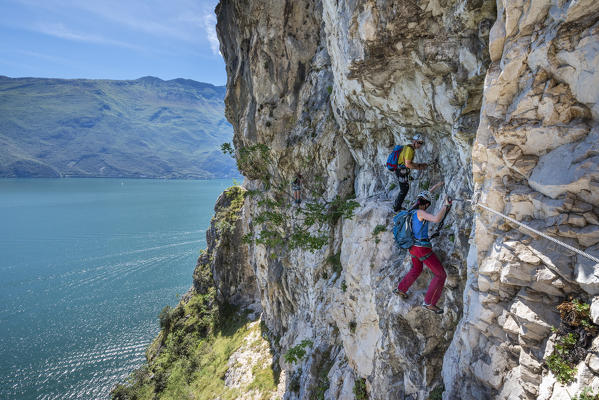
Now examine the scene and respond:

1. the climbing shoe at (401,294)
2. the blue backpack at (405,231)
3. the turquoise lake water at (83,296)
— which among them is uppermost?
the blue backpack at (405,231)

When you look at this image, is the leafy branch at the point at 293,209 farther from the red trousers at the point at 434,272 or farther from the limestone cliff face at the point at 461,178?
the red trousers at the point at 434,272

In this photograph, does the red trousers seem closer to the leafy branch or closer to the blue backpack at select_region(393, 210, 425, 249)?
the blue backpack at select_region(393, 210, 425, 249)

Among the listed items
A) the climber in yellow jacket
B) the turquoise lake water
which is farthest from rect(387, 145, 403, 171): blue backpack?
the turquoise lake water

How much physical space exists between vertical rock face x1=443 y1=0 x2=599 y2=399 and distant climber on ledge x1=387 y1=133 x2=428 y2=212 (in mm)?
3007

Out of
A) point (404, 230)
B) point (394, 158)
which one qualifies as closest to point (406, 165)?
point (394, 158)

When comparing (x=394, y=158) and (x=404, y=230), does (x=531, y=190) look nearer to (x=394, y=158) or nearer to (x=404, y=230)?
(x=404, y=230)

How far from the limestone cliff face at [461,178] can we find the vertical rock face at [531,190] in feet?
0.08

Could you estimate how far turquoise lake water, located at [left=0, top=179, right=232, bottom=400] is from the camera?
1582 inches

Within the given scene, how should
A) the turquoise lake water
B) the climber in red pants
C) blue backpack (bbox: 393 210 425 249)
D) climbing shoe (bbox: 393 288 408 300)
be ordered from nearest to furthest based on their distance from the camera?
the climber in red pants, blue backpack (bbox: 393 210 425 249), climbing shoe (bbox: 393 288 408 300), the turquoise lake water

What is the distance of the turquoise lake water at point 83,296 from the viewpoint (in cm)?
4019

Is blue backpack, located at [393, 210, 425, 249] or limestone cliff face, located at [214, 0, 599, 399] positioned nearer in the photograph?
limestone cliff face, located at [214, 0, 599, 399]

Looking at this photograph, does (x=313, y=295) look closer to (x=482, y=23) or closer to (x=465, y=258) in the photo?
(x=465, y=258)

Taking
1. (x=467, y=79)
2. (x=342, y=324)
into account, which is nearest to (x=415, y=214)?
(x=467, y=79)

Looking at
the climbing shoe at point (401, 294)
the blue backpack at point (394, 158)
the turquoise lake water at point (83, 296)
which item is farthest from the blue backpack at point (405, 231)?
the turquoise lake water at point (83, 296)
